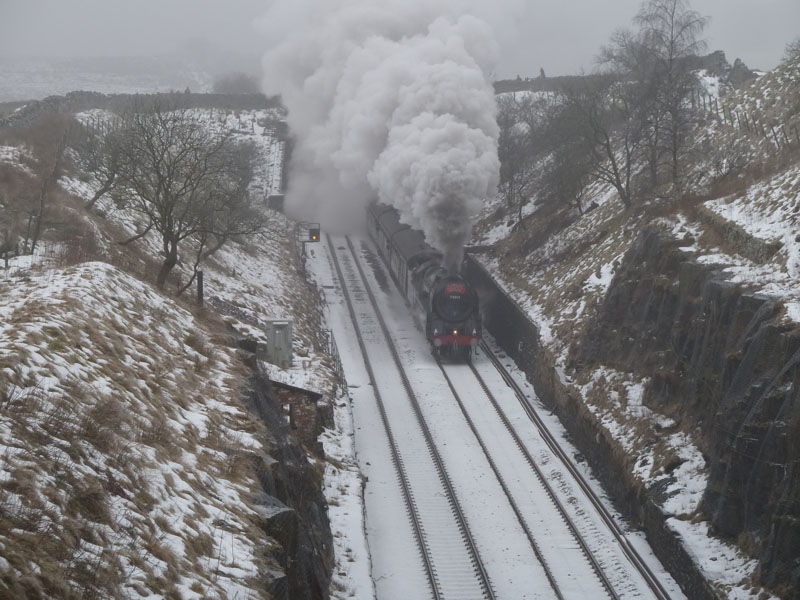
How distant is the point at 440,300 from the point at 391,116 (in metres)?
11.0

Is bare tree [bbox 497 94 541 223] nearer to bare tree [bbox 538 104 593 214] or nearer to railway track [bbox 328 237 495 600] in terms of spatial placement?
bare tree [bbox 538 104 593 214]

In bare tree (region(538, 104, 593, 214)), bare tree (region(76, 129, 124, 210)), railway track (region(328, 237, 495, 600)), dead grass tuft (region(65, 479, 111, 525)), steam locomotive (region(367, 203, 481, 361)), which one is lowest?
railway track (region(328, 237, 495, 600))

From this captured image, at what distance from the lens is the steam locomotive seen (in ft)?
92.6

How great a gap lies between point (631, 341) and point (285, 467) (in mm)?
12919

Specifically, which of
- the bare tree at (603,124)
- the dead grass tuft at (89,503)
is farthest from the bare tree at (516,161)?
the dead grass tuft at (89,503)

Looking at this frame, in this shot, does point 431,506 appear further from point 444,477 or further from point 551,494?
point 551,494

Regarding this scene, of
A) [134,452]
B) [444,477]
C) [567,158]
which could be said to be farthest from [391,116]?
[134,452]

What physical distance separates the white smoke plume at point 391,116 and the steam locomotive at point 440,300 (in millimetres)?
847

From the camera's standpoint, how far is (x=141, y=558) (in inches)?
317

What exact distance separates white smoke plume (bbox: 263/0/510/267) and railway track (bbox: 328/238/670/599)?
19.1ft

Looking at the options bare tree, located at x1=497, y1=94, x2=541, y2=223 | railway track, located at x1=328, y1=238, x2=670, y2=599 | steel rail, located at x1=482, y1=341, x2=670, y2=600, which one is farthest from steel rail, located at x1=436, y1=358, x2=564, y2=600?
bare tree, located at x1=497, y1=94, x2=541, y2=223

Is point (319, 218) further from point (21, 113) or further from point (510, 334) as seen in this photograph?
point (510, 334)

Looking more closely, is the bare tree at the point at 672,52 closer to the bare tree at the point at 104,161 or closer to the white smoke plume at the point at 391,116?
the white smoke plume at the point at 391,116

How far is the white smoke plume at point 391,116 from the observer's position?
98.4 ft
